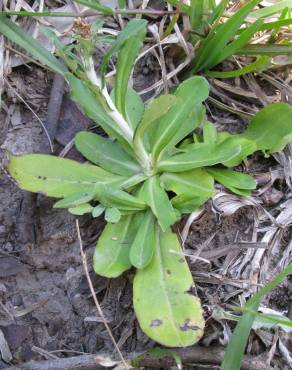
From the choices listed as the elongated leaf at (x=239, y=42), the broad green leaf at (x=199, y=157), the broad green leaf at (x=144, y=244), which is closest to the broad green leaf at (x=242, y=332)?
the broad green leaf at (x=144, y=244)

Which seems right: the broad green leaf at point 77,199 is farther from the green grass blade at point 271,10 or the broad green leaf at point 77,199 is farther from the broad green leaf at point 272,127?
the green grass blade at point 271,10

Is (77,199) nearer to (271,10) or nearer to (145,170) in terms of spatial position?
(145,170)

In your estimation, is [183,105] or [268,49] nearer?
[183,105]

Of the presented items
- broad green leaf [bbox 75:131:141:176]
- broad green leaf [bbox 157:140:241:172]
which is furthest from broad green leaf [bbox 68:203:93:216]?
broad green leaf [bbox 157:140:241:172]

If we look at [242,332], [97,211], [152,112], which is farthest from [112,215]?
[242,332]

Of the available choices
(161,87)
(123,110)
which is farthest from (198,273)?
(161,87)

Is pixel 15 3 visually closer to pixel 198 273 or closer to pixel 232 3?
pixel 232 3
